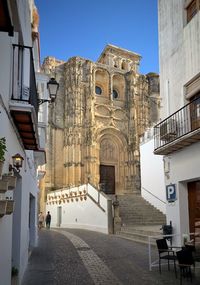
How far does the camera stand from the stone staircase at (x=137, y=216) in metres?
Answer: 20.0

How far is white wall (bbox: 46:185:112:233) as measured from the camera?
2234 centimetres

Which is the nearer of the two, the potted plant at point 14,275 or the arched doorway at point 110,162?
the potted plant at point 14,275

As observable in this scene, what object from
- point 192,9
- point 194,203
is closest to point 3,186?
point 194,203

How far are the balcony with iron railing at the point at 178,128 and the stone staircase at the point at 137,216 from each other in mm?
8005

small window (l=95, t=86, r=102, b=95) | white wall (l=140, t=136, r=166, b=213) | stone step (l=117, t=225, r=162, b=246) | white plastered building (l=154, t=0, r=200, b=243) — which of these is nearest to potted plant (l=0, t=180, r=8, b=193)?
white plastered building (l=154, t=0, r=200, b=243)

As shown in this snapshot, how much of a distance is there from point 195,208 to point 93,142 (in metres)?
22.9

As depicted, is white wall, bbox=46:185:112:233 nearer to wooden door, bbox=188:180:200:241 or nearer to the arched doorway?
the arched doorway

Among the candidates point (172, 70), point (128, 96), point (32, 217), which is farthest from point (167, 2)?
point (128, 96)

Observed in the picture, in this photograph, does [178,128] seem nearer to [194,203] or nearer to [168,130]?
[168,130]

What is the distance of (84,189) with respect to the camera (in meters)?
25.5

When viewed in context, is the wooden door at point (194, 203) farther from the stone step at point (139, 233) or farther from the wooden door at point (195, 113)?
the stone step at point (139, 233)

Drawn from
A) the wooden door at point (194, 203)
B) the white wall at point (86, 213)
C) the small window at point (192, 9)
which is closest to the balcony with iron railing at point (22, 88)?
the wooden door at point (194, 203)

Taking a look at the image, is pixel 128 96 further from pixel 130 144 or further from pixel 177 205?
pixel 177 205

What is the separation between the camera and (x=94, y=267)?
10.2 m
